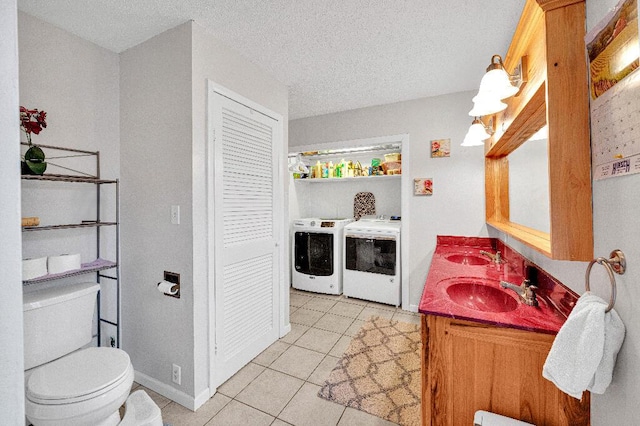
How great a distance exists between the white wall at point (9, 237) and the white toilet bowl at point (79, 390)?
977 millimetres

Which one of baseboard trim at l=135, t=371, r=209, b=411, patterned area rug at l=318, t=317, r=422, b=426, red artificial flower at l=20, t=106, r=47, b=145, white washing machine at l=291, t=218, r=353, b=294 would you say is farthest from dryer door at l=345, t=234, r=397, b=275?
red artificial flower at l=20, t=106, r=47, b=145

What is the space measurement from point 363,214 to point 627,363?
326 centimetres

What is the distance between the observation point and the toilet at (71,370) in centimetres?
114

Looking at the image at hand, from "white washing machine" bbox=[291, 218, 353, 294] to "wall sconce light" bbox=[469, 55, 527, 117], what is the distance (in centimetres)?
246

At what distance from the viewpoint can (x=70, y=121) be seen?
5.83 feet

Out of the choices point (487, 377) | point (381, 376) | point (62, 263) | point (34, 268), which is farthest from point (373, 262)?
point (34, 268)

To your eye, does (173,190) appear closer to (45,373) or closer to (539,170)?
(45,373)

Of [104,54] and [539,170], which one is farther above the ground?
[104,54]

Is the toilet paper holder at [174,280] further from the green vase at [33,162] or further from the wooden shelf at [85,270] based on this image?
the green vase at [33,162]

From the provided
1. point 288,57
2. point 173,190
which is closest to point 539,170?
→ point 288,57

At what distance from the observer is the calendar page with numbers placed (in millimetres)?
693

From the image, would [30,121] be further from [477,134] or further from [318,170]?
[318,170]

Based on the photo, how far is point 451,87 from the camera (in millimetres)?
2680

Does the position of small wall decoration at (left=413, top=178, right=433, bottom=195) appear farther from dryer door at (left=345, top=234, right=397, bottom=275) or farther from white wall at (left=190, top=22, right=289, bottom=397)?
white wall at (left=190, top=22, right=289, bottom=397)
